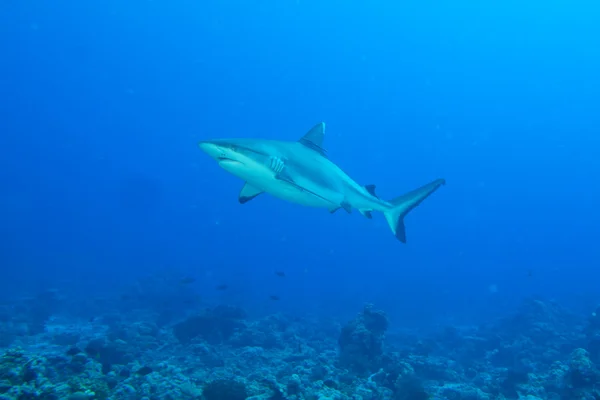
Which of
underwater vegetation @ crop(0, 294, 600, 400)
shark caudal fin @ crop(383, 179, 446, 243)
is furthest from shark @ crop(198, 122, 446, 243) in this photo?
underwater vegetation @ crop(0, 294, 600, 400)

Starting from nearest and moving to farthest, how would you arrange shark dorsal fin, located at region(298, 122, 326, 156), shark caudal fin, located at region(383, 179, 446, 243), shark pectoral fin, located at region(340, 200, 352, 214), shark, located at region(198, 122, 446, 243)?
shark, located at region(198, 122, 446, 243) < shark pectoral fin, located at region(340, 200, 352, 214) < shark dorsal fin, located at region(298, 122, 326, 156) < shark caudal fin, located at region(383, 179, 446, 243)

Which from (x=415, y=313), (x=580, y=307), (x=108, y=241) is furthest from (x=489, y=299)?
(x=108, y=241)

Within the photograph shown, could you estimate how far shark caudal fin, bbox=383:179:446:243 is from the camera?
28.1ft

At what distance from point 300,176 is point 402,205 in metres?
3.02

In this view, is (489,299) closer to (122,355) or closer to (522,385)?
(522,385)

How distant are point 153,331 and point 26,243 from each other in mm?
110950

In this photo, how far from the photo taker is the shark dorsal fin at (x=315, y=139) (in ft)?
26.7

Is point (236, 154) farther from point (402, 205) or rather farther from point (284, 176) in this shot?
point (402, 205)

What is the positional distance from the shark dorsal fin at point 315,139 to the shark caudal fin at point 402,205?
2.09 m

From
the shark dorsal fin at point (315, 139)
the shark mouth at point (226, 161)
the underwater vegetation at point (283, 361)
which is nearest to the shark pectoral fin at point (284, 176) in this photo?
the shark mouth at point (226, 161)

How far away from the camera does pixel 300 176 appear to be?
683 cm

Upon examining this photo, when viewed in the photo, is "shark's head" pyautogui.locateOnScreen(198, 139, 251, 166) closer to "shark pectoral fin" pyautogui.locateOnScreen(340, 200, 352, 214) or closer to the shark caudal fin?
"shark pectoral fin" pyautogui.locateOnScreen(340, 200, 352, 214)

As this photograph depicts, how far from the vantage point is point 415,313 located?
38.8 meters

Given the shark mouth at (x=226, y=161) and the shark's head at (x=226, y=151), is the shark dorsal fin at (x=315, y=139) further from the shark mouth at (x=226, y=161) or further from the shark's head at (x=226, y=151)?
the shark mouth at (x=226, y=161)
